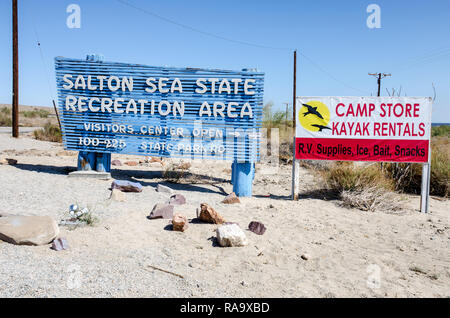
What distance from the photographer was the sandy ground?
155 inches

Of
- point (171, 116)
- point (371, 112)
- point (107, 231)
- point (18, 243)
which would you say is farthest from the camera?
point (171, 116)

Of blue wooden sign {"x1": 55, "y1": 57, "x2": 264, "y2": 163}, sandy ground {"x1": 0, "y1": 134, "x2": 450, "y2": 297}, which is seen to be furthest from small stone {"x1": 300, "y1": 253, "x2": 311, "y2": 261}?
blue wooden sign {"x1": 55, "y1": 57, "x2": 264, "y2": 163}

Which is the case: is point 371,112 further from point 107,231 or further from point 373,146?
point 107,231

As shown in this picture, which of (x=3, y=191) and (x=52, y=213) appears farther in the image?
(x=3, y=191)

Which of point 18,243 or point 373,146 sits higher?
point 373,146

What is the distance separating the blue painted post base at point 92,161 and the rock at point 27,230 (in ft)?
14.0

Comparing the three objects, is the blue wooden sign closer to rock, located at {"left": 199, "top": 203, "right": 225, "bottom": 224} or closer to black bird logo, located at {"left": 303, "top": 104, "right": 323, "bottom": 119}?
black bird logo, located at {"left": 303, "top": 104, "right": 323, "bottom": 119}

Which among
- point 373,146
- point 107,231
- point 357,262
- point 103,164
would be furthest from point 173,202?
point 373,146

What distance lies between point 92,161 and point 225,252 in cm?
522

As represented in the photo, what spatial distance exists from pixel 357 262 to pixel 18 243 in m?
4.04

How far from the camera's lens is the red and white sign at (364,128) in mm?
8023

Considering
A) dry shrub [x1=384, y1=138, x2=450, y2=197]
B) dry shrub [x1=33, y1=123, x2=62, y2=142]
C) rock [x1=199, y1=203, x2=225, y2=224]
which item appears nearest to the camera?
rock [x1=199, y1=203, x2=225, y2=224]

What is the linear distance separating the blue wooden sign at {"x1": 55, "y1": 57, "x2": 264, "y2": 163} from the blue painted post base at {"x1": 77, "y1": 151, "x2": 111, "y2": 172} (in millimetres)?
73

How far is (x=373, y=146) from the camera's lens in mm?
8141
